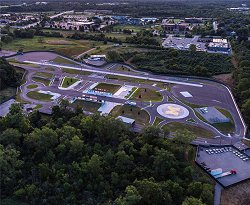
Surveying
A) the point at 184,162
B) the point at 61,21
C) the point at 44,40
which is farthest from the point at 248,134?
the point at 61,21

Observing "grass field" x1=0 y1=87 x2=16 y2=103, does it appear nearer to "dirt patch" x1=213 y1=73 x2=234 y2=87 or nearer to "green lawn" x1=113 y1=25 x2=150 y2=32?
"dirt patch" x1=213 y1=73 x2=234 y2=87

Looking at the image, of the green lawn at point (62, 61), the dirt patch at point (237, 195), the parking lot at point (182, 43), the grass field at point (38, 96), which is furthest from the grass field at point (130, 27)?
the dirt patch at point (237, 195)

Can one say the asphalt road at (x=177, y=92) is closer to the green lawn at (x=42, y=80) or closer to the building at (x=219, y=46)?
the green lawn at (x=42, y=80)

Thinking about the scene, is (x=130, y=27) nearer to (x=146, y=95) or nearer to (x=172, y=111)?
(x=146, y=95)

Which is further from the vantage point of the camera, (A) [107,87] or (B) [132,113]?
(A) [107,87]

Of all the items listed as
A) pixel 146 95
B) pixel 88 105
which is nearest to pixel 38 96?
pixel 88 105
